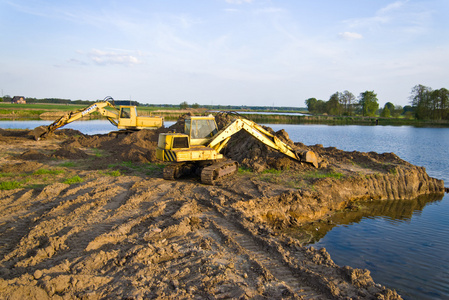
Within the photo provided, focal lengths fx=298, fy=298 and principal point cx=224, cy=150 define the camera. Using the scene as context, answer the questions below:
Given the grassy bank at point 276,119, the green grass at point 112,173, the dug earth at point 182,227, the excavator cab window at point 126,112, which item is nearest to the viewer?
the dug earth at point 182,227

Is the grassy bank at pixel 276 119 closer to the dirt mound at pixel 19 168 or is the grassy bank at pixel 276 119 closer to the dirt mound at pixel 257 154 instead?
the dirt mound at pixel 257 154

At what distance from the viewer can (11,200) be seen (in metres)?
8.52

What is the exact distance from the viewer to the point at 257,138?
11.5m

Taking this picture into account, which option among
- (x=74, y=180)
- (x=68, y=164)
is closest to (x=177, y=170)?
(x=74, y=180)

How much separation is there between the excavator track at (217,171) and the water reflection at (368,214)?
11.6 feet

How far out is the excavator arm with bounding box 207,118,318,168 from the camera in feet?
36.4

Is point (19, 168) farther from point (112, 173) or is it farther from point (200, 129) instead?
point (200, 129)

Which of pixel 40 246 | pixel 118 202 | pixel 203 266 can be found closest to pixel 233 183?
pixel 118 202

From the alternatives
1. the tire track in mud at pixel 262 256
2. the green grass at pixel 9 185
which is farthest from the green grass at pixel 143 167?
the tire track in mud at pixel 262 256

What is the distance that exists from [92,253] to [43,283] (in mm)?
1123

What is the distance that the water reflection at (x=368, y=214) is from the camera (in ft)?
27.0

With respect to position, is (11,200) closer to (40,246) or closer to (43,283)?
(40,246)

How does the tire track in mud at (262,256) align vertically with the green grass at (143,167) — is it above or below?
below

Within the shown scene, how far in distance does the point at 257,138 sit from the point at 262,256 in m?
6.28
